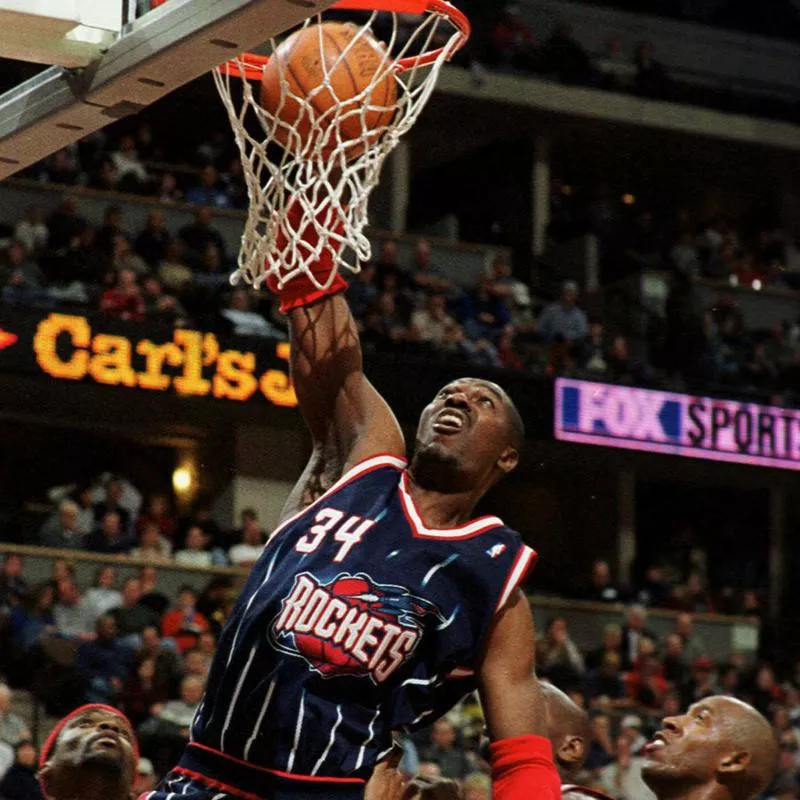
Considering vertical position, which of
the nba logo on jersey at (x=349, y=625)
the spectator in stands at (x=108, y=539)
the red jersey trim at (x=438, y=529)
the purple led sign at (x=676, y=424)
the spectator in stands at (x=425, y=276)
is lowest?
the spectator in stands at (x=108, y=539)

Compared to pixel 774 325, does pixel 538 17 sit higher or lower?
higher

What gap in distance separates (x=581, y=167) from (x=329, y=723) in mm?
16912

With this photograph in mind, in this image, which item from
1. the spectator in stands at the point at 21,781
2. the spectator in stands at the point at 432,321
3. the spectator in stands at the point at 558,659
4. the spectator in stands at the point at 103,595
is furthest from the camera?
the spectator in stands at the point at 432,321

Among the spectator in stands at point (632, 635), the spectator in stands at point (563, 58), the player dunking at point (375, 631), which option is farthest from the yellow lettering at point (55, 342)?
the player dunking at point (375, 631)

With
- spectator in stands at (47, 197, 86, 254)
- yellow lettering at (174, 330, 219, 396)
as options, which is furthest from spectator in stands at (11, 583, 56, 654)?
spectator in stands at (47, 197, 86, 254)

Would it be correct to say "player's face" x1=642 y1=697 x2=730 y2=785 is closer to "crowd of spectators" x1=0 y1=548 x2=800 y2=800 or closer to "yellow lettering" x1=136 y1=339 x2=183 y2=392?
"crowd of spectators" x1=0 y1=548 x2=800 y2=800

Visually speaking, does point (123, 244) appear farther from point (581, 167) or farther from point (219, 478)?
point (581, 167)

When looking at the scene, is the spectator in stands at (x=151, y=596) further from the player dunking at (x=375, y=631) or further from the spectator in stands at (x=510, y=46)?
the spectator in stands at (x=510, y=46)

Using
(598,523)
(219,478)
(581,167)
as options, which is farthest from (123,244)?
(581,167)

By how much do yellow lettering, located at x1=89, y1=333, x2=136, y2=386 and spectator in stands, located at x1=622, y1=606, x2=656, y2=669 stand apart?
4307 millimetres

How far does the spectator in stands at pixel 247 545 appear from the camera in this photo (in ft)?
42.6

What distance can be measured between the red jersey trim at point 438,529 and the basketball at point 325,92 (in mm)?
816

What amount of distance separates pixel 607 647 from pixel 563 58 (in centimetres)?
719

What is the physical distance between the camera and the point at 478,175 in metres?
19.5
